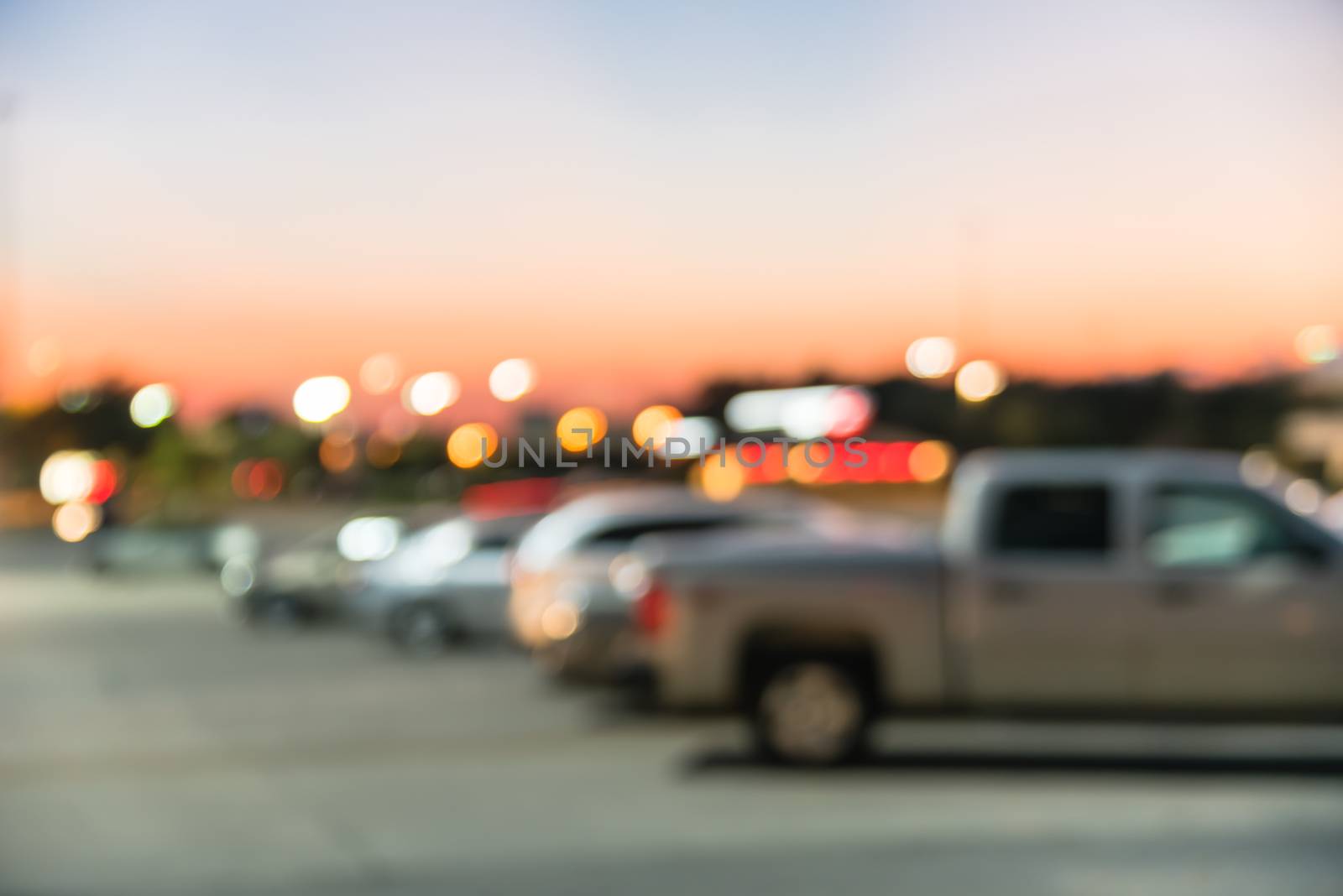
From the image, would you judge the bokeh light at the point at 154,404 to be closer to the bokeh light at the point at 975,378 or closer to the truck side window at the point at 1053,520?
the bokeh light at the point at 975,378

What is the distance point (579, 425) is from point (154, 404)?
73.2 m

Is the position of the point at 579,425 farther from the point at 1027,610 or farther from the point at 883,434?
the point at 883,434

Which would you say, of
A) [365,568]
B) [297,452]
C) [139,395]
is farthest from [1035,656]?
[139,395]

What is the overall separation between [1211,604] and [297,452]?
85.9m

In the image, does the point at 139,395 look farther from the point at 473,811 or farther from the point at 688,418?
the point at 473,811

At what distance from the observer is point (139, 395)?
112 meters

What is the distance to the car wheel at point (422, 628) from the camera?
61.5 ft

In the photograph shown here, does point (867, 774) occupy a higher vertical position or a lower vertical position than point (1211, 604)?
lower

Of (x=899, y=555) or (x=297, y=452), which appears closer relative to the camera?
(x=899, y=555)

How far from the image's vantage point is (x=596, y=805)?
916 centimetres

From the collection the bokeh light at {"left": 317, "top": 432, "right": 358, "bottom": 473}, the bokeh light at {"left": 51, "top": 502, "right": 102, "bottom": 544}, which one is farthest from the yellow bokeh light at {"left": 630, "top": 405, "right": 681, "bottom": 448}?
the bokeh light at {"left": 317, "top": 432, "right": 358, "bottom": 473}

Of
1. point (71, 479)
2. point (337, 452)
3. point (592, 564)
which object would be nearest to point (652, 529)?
point (592, 564)

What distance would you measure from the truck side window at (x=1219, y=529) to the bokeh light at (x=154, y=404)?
342 ft

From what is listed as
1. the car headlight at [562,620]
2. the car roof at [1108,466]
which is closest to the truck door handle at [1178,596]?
the car roof at [1108,466]
